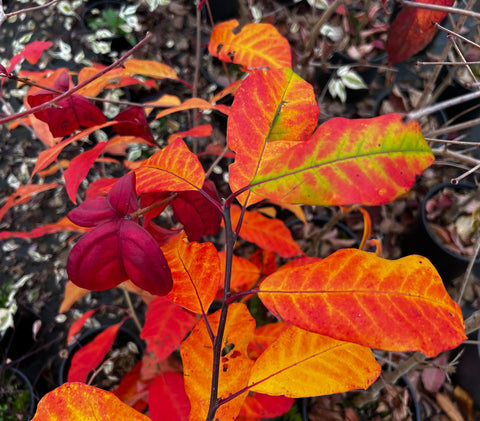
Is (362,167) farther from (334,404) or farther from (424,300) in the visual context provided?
(334,404)

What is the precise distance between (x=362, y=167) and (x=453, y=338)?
0.18m

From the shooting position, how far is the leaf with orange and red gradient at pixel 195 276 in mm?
489

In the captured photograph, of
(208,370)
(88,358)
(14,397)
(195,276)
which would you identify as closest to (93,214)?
(195,276)

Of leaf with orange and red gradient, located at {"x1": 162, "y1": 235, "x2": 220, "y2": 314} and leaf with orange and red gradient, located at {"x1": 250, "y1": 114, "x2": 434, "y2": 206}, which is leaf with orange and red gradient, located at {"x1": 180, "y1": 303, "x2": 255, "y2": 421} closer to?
leaf with orange and red gradient, located at {"x1": 162, "y1": 235, "x2": 220, "y2": 314}

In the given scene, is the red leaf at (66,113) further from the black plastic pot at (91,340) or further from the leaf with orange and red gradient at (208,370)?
the black plastic pot at (91,340)

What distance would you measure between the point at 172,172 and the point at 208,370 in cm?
28

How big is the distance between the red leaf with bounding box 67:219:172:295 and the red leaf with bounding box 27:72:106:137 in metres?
0.32

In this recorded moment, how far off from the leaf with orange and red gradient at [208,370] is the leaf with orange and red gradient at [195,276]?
6 cm

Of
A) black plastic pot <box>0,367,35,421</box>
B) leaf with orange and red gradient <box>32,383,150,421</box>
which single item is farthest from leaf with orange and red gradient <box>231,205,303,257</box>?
black plastic pot <box>0,367,35,421</box>

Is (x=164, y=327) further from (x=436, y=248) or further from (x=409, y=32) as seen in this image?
(x=436, y=248)

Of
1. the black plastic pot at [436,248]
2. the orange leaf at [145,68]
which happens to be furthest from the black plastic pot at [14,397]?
the black plastic pot at [436,248]

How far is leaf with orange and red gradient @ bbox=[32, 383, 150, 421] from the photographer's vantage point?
0.41 meters

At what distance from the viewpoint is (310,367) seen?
47 centimetres

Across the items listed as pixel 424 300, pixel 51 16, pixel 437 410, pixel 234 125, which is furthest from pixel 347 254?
pixel 51 16
